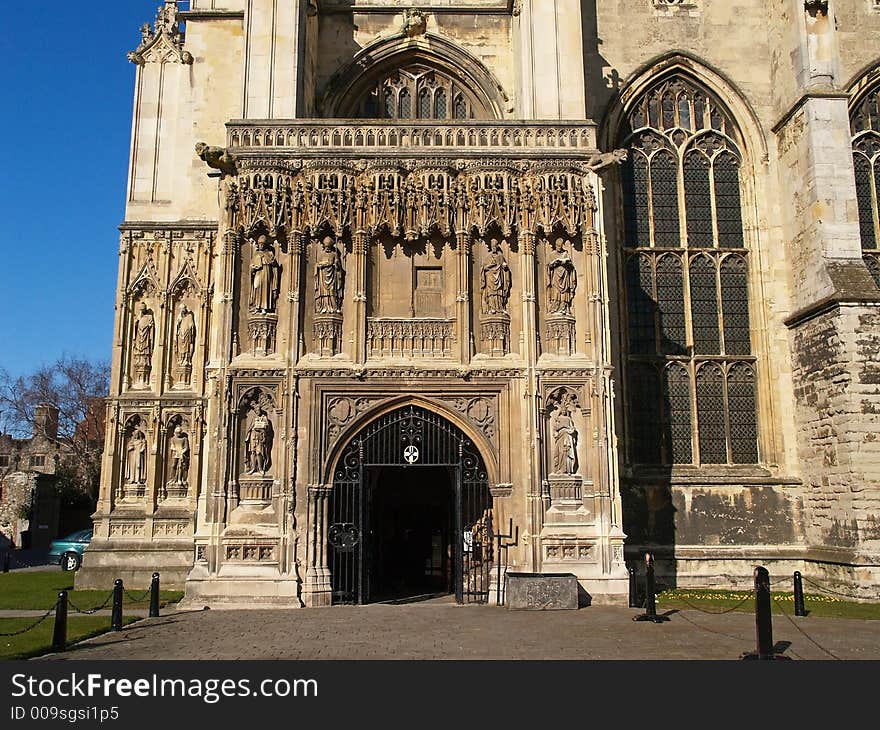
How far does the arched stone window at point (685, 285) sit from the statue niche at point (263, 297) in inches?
354

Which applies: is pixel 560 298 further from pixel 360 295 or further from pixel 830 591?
pixel 830 591

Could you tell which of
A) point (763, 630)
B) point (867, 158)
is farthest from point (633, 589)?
point (867, 158)

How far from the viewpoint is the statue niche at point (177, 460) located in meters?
20.4

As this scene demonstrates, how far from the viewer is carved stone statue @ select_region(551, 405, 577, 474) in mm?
16422

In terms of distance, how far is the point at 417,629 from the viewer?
12.8m

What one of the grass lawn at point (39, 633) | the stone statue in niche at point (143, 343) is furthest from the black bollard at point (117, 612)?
the stone statue in niche at point (143, 343)

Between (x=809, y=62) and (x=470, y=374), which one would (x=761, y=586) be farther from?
(x=809, y=62)

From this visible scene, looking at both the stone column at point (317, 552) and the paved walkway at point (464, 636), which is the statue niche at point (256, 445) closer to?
the stone column at point (317, 552)

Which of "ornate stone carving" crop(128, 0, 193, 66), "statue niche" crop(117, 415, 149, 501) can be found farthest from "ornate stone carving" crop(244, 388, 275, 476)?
"ornate stone carving" crop(128, 0, 193, 66)

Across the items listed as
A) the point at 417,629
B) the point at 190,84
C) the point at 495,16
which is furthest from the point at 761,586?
the point at 190,84

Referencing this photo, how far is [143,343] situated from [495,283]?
9.33 meters

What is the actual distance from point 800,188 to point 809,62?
302 cm

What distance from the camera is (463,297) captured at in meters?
17.1

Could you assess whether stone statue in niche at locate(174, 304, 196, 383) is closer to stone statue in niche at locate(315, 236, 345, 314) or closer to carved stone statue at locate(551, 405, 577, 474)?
stone statue in niche at locate(315, 236, 345, 314)
